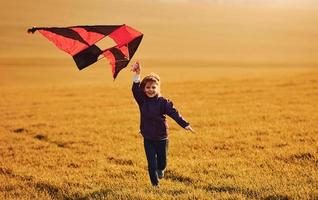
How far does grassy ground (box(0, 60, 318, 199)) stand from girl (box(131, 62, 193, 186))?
0.54 m

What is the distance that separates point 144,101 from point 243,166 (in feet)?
8.07

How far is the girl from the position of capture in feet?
23.6

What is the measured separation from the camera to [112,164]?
31.4 feet

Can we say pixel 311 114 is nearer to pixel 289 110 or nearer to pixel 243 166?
pixel 289 110

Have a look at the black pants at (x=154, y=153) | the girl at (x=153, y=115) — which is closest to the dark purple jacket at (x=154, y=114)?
the girl at (x=153, y=115)

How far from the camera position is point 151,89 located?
7188 millimetres

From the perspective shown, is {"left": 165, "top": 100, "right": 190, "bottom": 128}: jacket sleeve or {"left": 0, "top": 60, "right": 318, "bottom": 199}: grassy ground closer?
{"left": 165, "top": 100, "right": 190, "bottom": 128}: jacket sleeve

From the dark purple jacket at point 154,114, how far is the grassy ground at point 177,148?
807mm

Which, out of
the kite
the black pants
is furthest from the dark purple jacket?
the kite

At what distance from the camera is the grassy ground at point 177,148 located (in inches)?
297

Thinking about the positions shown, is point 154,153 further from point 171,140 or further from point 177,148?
point 171,140

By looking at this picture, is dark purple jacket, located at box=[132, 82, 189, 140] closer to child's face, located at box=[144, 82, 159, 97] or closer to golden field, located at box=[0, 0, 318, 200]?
child's face, located at box=[144, 82, 159, 97]

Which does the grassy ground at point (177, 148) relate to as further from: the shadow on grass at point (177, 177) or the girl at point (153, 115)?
the girl at point (153, 115)

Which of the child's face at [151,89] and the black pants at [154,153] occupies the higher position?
the child's face at [151,89]
